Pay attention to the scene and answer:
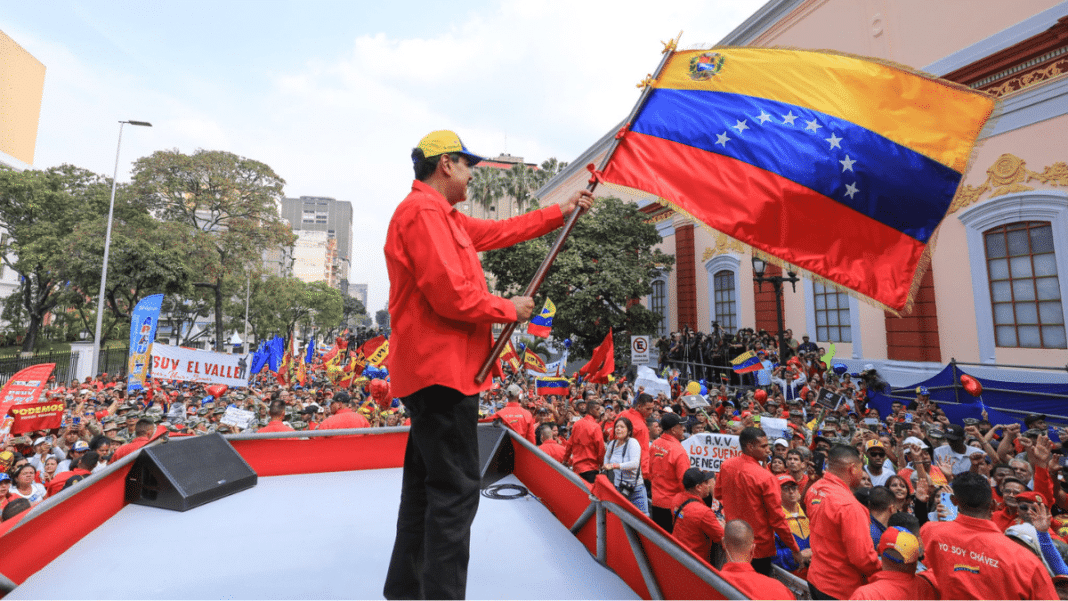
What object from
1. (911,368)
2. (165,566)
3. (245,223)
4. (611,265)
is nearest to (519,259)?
(611,265)

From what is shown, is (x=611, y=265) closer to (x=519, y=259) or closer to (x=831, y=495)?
(x=519, y=259)

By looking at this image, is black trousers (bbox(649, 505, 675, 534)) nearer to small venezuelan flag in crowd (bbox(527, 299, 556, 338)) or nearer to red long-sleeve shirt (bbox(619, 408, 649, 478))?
red long-sleeve shirt (bbox(619, 408, 649, 478))

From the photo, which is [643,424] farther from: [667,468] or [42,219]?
[42,219]

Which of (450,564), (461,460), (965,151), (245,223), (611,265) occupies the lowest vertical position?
(450,564)

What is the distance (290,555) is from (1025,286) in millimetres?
16035

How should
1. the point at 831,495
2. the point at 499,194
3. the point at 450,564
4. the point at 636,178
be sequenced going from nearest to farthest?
the point at 450,564 < the point at 636,178 < the point at 831,495 < the point at 499,194

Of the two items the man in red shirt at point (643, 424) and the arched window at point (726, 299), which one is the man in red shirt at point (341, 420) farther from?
the arched window at point (726, 299)

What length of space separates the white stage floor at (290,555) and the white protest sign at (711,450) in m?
3.85

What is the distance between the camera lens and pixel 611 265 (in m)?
21.1

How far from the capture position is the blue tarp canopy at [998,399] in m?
9.05

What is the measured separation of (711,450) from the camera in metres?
6.53

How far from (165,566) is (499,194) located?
4068 cm

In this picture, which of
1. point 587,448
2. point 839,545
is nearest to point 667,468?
point 587,448

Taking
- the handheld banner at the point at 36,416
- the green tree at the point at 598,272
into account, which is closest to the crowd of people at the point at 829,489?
the handheld banner at the point at 36,416
